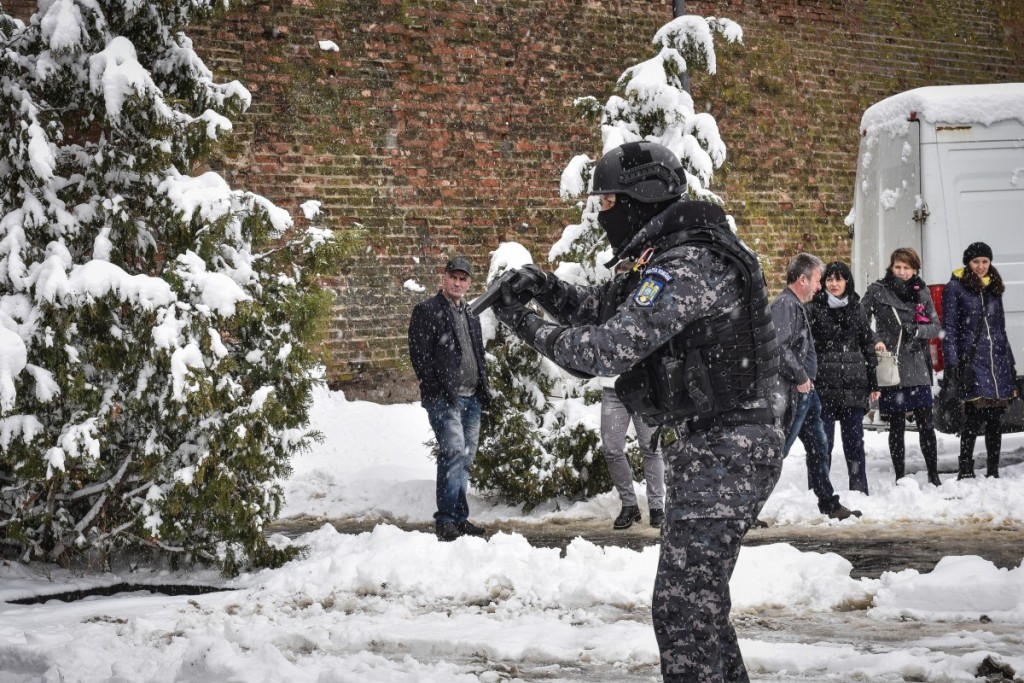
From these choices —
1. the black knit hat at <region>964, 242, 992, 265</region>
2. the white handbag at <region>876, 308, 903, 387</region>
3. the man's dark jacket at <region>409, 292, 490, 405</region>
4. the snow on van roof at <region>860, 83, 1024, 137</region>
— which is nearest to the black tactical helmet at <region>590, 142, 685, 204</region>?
the man's dark jacket at <region>409, 292, 490, 405</region>

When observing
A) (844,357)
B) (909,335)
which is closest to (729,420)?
(844,357)

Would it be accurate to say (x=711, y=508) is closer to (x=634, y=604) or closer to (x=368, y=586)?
(x=634, y=604)

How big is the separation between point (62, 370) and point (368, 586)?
2.02 meters

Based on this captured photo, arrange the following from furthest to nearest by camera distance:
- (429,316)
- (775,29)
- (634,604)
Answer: (775,29) < (429,316) < (634,604)

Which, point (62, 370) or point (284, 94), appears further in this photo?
point (284, 94)

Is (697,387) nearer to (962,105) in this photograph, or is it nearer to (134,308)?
(134,308)

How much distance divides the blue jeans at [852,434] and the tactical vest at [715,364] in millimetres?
5132

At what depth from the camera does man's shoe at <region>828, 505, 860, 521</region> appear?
305 inches

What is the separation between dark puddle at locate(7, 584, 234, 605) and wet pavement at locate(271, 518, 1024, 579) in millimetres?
1924

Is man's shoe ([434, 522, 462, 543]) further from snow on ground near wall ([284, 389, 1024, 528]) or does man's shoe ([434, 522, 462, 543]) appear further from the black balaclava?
the black balaclava

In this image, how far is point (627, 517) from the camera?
26.1 feet

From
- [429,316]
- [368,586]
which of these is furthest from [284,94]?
[368,586]

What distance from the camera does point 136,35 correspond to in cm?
664

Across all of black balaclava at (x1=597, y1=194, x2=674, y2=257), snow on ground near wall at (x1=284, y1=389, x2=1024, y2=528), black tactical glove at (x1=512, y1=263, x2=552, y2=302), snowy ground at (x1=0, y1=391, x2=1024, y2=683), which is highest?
black balaclava at (x1=597, y1=194, x2=674, y2=257)
